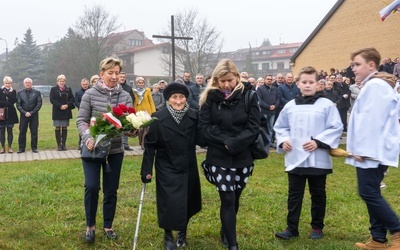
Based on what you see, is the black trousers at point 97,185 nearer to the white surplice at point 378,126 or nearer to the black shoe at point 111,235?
the black shoe at point 111,235

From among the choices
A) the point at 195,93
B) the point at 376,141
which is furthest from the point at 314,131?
the point at 195,93

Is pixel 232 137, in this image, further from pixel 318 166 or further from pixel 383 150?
pixel 383 150

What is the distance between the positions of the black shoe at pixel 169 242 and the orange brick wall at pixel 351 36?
2470cm

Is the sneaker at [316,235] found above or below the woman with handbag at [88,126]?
below

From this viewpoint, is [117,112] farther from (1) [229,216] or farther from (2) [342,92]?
(2) [342,92]

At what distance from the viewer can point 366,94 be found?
4.45m

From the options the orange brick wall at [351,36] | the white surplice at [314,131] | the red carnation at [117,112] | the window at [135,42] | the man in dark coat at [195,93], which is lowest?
the white surplice at [314,131]

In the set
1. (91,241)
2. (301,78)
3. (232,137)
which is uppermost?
(301,78)

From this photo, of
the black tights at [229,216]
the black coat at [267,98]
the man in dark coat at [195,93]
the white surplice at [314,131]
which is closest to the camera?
the black tights at [229,216]

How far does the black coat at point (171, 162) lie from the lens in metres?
4.64

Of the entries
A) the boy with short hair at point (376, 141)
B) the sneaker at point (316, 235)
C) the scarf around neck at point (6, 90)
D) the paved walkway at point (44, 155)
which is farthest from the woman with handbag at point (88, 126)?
the scarf around neck at point (6, 90)

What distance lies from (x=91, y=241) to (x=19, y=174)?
4321 mm

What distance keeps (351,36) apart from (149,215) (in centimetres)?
2714

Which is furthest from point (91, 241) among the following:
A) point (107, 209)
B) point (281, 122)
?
point (281, 122)
